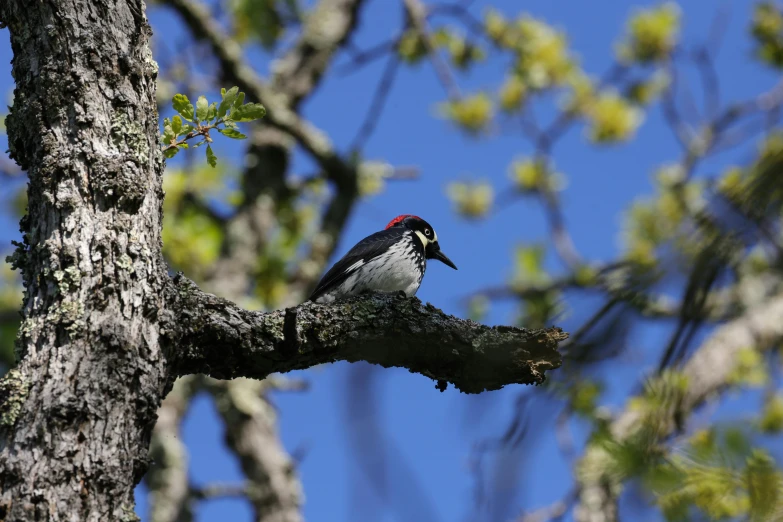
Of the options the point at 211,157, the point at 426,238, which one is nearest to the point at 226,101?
the point at 211,157

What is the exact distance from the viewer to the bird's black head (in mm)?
6906

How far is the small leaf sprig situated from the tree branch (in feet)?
1.56

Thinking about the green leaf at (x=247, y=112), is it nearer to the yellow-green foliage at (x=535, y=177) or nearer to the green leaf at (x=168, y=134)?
the green leaf at (x=168, y=134)

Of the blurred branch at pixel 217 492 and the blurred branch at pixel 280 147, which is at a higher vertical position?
the blurred branch at pixel 280 147

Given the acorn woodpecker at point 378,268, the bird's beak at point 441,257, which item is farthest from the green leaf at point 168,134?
the bird's beak at point 441,257

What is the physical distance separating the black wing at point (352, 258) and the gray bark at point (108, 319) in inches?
106

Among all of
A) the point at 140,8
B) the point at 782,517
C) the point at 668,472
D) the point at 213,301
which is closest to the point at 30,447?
the point at 213,301

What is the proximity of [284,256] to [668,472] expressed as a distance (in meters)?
7.48

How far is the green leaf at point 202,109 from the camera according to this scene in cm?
290

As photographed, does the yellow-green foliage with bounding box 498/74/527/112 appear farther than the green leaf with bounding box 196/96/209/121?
Yes

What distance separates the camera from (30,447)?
7.41ft

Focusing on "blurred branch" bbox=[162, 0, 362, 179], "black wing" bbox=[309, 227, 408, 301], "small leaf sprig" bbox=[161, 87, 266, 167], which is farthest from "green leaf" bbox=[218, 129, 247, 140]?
"blurred branch" bbox=[162, 0, 362, 179]

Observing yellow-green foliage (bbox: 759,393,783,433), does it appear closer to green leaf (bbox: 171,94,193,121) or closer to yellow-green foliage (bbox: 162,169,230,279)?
yellow-green foliage (bbox: 162,169,230,279)

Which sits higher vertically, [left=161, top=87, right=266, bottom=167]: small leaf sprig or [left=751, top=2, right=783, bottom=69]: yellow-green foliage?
[left=751, top=2, right=783, bottom=69]: yellow-green foliage
